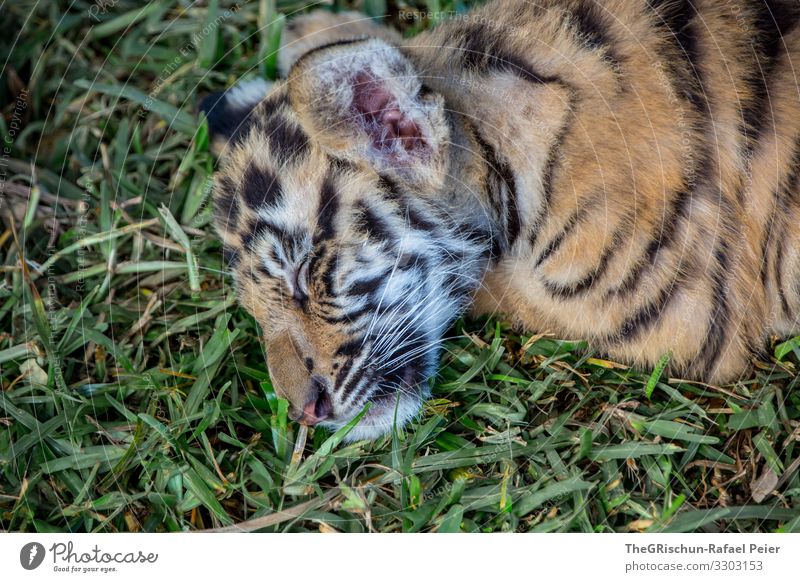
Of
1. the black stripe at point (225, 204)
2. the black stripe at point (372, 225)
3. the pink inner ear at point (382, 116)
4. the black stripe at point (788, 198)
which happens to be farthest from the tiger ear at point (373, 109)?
the black stripe at point (788, 198)

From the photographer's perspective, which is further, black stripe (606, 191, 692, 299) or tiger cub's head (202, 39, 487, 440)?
black stripe (606, 191, 692, 299)

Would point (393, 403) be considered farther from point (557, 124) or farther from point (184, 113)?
point (184, 113)

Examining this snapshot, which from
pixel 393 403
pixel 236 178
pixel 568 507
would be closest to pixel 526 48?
pixel 236 178

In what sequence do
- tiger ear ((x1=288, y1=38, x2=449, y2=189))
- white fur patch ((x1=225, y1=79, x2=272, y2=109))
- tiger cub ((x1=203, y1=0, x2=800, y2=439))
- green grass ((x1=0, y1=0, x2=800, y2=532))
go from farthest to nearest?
white fur patch ((x1=225, y1=79, x2=272, y2=109))
green grass ((x1=0, y1=0, x2=800, y2=532))
tiger cub ((x1=203, y1=0, x2=800, y2=439))
tiger ear ((x1=288, y1=38, x2=449, y2=189))

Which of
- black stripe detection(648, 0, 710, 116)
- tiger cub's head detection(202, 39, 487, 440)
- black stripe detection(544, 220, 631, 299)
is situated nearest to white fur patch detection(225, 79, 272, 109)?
tiger cub's head detection(202, 39, 487, 440)

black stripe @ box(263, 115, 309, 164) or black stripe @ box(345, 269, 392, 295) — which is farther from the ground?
black stripe @ box(263, 115, 309, 164)

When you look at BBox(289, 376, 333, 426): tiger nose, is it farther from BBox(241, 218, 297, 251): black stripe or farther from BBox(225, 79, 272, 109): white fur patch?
BBox(225, 79, 272, 109): white fur patch

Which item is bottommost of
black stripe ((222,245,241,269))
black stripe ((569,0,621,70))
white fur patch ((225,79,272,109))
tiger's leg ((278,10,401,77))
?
black stripe ((222,245,241,269))

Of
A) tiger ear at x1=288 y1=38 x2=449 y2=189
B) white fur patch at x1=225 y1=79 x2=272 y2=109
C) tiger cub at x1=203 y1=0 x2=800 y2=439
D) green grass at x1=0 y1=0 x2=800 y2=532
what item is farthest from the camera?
white fur patch at x1=225 y1=79 x2=272 y2=109
